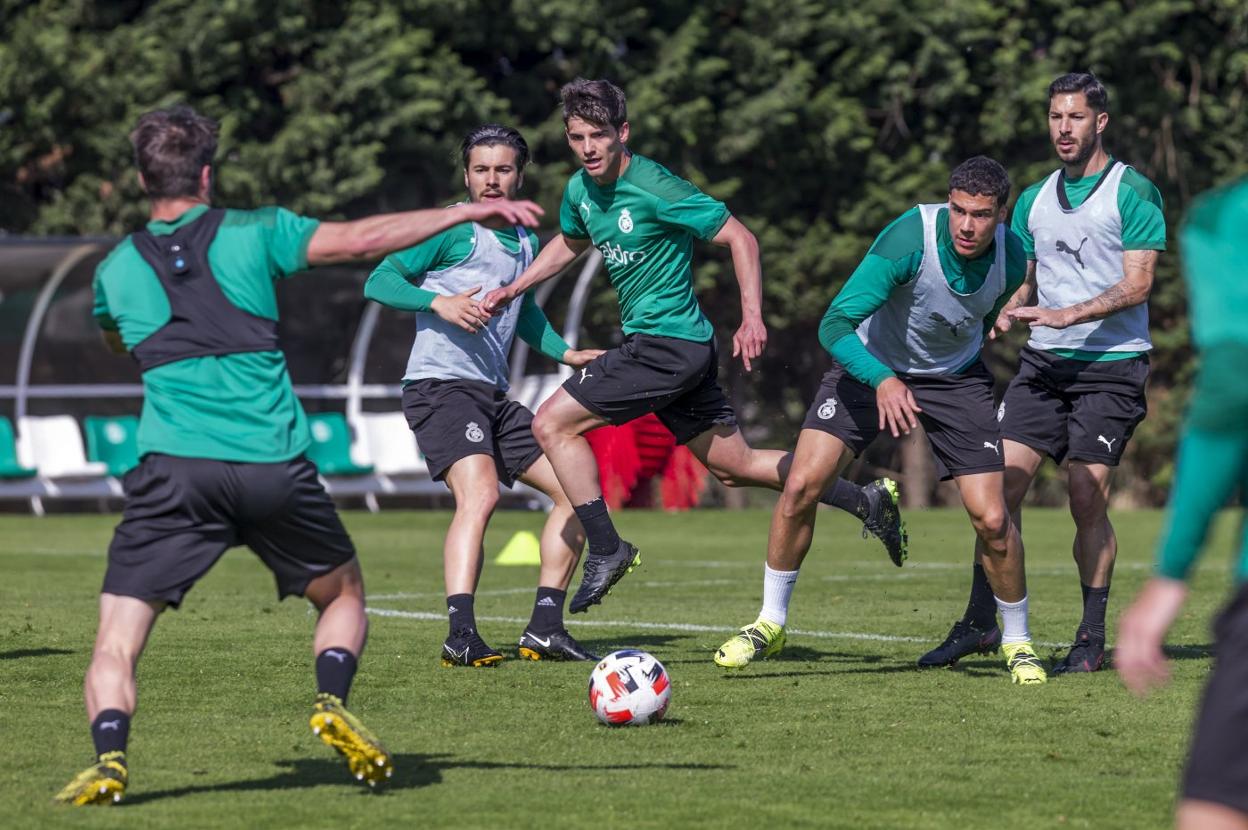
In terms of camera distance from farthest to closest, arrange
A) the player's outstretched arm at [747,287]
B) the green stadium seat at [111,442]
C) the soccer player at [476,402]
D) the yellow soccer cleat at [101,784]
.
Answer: the green stadium seat at [111,442] → the soccer player at [476,402] → the player's outstretched arm at [747,287] → the yellow soccer cleat at [101,784]

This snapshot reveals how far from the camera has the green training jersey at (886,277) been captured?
764 centimetres

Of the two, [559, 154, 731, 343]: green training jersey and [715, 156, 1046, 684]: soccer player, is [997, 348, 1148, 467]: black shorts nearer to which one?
[715, 156, 1046, 684]: soccer player

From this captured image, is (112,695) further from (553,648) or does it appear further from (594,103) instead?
(594,103)

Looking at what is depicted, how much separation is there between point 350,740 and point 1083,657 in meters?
3.92

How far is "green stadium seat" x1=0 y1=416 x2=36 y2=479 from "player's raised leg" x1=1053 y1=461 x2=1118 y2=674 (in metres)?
16.9

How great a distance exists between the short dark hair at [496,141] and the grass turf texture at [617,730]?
2.19 metres

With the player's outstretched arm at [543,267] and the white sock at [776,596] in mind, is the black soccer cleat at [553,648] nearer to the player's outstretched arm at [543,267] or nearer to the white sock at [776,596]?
the white sock at [776,596]

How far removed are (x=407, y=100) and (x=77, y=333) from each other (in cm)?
534

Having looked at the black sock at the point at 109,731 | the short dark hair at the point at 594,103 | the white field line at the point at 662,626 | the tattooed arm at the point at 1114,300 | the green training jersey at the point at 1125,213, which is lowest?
the white field line at the point at 662,626

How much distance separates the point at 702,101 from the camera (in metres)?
26.4

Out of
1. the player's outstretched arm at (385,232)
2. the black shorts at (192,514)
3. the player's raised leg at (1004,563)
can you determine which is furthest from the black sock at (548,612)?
the player's outstretched arm at (385,232)

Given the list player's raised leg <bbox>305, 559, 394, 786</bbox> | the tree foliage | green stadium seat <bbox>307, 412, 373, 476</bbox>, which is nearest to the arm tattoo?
player's raised leg <bbox>305, 559, 394, 786</bbox>

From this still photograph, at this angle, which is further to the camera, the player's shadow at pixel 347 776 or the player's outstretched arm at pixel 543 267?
the player's outstretched arm at pixel 543 267

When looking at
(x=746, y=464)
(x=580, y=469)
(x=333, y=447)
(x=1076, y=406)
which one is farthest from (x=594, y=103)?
(x=333, y=447)
